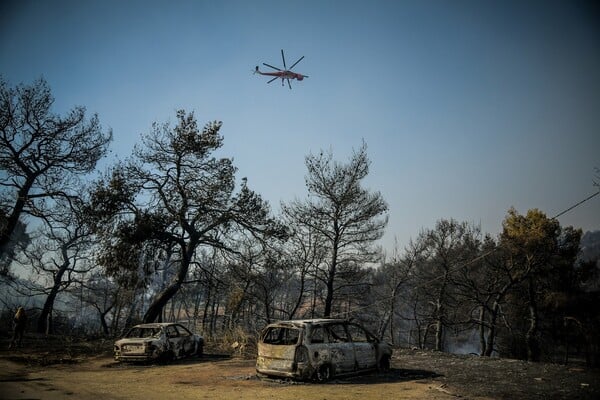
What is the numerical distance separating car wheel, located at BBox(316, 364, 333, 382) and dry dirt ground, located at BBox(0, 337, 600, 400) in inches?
8.2

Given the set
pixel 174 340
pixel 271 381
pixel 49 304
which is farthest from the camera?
pixel 49 304

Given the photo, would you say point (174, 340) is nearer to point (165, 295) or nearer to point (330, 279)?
point (165, 295)

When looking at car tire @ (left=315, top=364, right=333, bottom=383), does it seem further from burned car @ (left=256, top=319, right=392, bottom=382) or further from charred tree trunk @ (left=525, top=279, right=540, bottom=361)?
charred tree trunk @ (left=525, top=279, right=540, bottom=361)

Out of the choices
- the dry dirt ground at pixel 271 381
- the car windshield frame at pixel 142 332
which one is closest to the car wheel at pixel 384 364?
the dry dirt ground at pixel 271 381

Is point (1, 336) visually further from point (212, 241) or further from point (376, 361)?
point (376, 361)

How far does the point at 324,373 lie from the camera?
8758mm

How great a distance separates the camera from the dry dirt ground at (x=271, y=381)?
7332 millimetres

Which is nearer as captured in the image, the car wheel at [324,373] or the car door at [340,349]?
the car wheel at [324,373]

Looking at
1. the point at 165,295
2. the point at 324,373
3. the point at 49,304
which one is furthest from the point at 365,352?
the point at 49,304

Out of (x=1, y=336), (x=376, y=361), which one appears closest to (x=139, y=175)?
(x=1, y=336)

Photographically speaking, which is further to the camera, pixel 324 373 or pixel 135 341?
pixel 135 341

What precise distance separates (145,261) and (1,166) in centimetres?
903

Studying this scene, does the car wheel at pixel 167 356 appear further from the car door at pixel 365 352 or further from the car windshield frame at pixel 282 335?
the car door at pixel 365 352

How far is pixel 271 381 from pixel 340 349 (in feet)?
6.58
